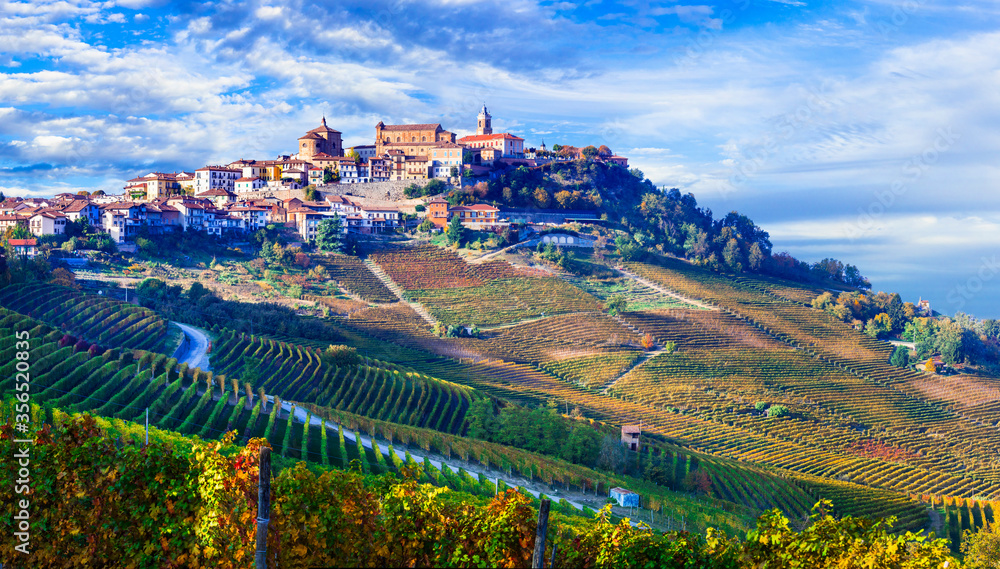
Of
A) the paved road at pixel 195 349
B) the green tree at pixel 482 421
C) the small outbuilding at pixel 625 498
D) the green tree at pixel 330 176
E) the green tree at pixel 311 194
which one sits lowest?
the small outbuilding at pixel 625 498

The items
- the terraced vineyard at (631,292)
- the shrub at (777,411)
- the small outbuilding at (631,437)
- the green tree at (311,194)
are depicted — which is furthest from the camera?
the green tree at (311,194)

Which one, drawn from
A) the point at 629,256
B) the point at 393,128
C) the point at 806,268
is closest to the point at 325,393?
the point at 629,256

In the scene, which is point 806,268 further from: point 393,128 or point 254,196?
point 254,196

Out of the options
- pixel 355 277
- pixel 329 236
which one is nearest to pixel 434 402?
pixel 355 277

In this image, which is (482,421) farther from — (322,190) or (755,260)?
(755,260)

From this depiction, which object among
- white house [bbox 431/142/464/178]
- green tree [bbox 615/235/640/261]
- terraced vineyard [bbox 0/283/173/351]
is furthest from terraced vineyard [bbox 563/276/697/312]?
terraced vineyard [bbox 0/283/173/351]

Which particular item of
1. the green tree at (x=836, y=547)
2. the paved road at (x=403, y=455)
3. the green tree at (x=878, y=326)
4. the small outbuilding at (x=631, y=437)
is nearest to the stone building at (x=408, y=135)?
the green tree at (x=878, y=326)

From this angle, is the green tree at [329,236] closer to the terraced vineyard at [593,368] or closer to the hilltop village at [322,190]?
the hilltop village at [322,190]
